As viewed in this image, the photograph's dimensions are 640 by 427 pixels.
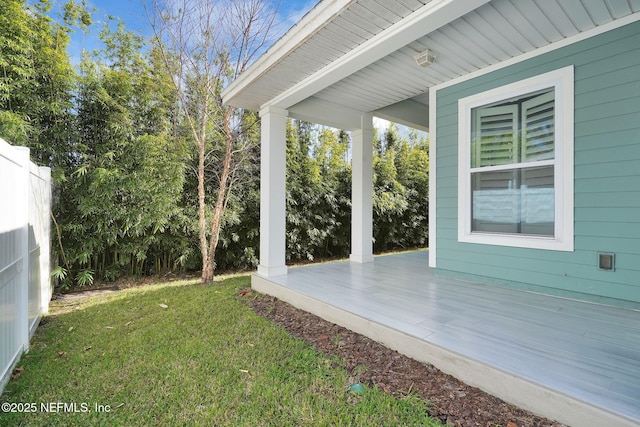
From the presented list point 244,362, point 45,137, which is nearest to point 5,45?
point 45,137

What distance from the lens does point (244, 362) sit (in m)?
2.47

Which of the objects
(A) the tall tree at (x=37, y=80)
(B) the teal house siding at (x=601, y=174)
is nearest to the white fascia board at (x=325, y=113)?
(B) the teal house siding at (x=601, y=174)

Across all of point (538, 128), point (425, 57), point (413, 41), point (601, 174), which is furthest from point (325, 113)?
point (601, 174)

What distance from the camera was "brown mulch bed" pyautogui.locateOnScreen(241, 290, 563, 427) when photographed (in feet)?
5.64

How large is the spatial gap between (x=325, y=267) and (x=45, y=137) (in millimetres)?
4422

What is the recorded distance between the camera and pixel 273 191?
14.6ft

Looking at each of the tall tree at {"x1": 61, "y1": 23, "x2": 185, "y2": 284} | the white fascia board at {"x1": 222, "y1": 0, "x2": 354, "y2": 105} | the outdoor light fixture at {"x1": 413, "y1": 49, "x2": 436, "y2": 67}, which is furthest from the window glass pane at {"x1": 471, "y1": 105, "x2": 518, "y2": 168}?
the tall tree at {"x1": 61, "y1": 23, "x2": 185, "y2": 284}

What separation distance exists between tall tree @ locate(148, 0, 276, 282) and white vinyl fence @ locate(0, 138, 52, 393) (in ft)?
6.82

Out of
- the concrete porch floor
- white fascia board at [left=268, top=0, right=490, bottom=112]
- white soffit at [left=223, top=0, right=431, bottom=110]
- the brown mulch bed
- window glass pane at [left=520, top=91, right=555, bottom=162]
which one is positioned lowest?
the brown mulch bed

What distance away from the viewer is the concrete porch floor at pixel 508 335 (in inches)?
64.3

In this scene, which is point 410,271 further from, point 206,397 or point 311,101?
point 206,397

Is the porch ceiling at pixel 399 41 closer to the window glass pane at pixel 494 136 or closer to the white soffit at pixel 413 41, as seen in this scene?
the white soffit at pixel 413 41

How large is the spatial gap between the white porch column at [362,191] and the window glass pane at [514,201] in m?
1.99

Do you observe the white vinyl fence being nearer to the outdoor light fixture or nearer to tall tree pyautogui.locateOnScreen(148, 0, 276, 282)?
tall tree pyautogui.locateOnScreen(148, 0, 276, 282)
